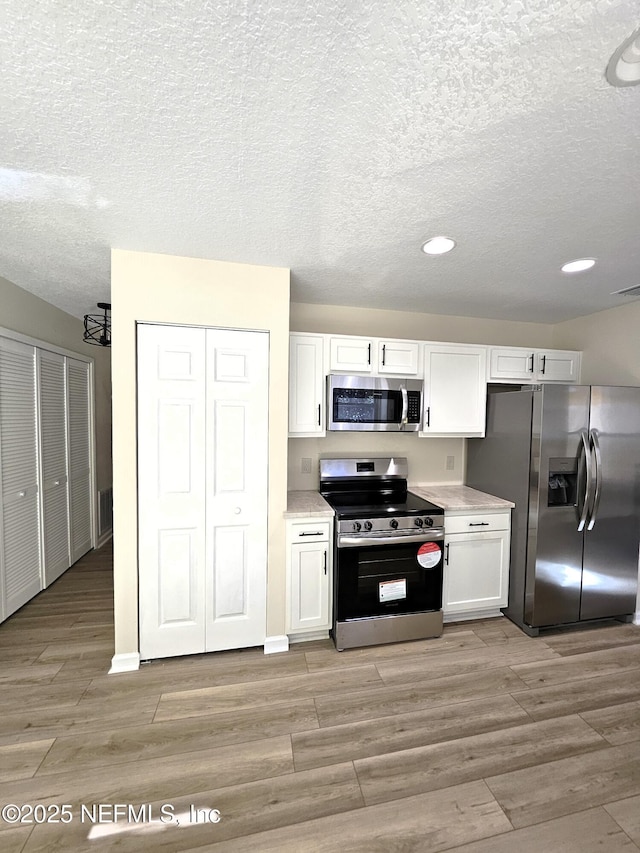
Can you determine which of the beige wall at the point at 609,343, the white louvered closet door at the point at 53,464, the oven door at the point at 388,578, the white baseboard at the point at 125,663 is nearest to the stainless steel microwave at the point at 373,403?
the oven door at the point at 388,578

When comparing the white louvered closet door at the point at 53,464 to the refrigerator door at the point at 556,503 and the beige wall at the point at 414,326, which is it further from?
the refrigerator door at the point at 556,503

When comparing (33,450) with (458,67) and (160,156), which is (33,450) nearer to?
(160,156)

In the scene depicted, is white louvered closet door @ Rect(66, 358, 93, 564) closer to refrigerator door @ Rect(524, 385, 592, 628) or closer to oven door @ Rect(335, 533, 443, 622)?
oven door @ Rect(335, 533, 443, 622)

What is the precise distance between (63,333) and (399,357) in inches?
130

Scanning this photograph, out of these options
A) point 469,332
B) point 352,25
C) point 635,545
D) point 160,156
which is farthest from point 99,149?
point 635,545

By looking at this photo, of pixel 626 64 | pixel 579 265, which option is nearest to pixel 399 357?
pixel 579 265

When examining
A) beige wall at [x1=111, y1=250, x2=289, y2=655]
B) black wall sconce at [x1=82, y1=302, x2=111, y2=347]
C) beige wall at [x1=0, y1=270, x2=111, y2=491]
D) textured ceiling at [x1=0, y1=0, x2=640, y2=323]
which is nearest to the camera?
textured ceiling at [x1=0, y1=0, x2=640, y2=323]

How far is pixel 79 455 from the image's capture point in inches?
146

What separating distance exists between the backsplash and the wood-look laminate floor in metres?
1.33

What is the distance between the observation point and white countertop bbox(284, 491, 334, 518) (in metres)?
2.27

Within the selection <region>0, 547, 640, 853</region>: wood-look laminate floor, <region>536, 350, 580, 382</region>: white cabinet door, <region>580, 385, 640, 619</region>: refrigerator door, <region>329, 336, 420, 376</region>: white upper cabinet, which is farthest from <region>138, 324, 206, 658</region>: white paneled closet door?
<region>536, 350, 580, 382</region>: white cabinet door

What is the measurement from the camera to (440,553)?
2438mm

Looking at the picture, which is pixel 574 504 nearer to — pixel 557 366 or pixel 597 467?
pixel 597 467

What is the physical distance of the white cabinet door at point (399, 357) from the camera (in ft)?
8.89
